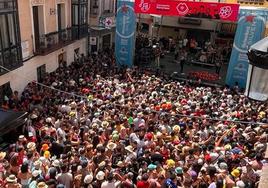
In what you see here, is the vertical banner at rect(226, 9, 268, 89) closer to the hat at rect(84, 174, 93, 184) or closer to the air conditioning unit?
the air conditioning unit

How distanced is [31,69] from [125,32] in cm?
743

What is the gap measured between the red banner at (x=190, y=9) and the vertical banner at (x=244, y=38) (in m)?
0.64

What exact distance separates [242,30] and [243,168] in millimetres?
12553

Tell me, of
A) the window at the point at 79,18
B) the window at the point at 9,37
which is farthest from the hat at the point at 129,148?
the window at the point at 79,18

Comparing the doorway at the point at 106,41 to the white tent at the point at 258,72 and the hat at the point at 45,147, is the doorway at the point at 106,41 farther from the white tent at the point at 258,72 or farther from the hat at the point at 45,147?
the white tent at the point at 258,72

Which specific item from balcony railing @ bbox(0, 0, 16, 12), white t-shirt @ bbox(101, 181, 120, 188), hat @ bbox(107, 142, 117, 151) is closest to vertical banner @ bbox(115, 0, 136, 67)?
balcony railing @ bbox(0, 0, 16, 12)

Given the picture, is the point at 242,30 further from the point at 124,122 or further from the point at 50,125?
the point at 50,125

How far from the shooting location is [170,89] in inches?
637

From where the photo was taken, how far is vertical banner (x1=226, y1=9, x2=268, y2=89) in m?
18.6

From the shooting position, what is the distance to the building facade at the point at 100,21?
24562 mm

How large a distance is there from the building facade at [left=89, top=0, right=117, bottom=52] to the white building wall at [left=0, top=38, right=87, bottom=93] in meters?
3.13

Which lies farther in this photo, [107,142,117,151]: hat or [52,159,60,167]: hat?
[107,142,117,151]: hat

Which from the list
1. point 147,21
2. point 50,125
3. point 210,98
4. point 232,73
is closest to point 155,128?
point 50,125

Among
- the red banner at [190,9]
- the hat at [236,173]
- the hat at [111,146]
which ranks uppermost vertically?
the red banner at [190,9]
